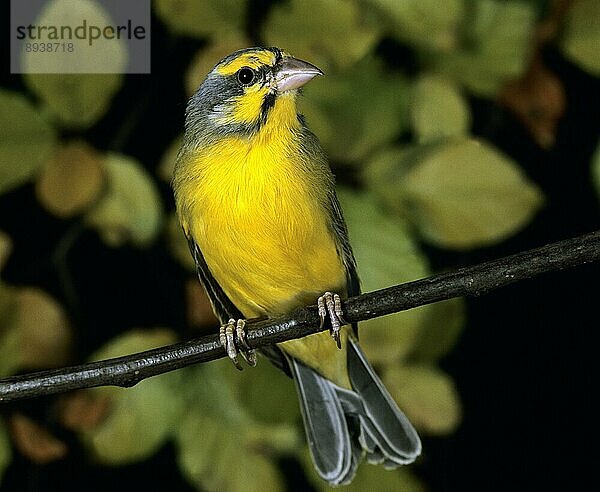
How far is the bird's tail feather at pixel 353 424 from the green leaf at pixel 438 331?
1.12 feet

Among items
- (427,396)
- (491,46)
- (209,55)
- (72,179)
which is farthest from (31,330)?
(491,46)

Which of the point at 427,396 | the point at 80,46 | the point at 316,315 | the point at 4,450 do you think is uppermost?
the point at 80,46

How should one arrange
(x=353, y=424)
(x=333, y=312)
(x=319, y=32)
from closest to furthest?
(x=333, y=312) → (x=353, y=424) → (x=319, y=32)

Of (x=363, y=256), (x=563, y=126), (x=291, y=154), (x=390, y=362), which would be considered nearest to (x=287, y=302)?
(x=291, y=154)

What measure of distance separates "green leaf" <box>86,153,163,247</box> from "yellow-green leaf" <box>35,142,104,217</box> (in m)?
0.02

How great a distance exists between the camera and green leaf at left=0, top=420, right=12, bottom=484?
1365mm

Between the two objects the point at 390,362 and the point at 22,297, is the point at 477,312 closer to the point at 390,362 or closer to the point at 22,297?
the point at 390,362

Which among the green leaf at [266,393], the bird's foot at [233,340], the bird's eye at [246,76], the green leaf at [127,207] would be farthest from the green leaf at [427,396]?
the bird's eye at [246,76]

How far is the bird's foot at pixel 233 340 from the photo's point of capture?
0.77 meters

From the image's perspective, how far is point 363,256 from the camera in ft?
4.15

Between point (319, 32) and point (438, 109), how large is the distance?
0.24m

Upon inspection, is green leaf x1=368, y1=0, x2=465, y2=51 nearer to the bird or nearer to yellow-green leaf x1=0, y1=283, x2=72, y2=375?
the bird

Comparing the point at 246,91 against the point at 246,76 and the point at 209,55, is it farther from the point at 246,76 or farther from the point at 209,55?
the point at 209,55

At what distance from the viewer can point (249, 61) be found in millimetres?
813
